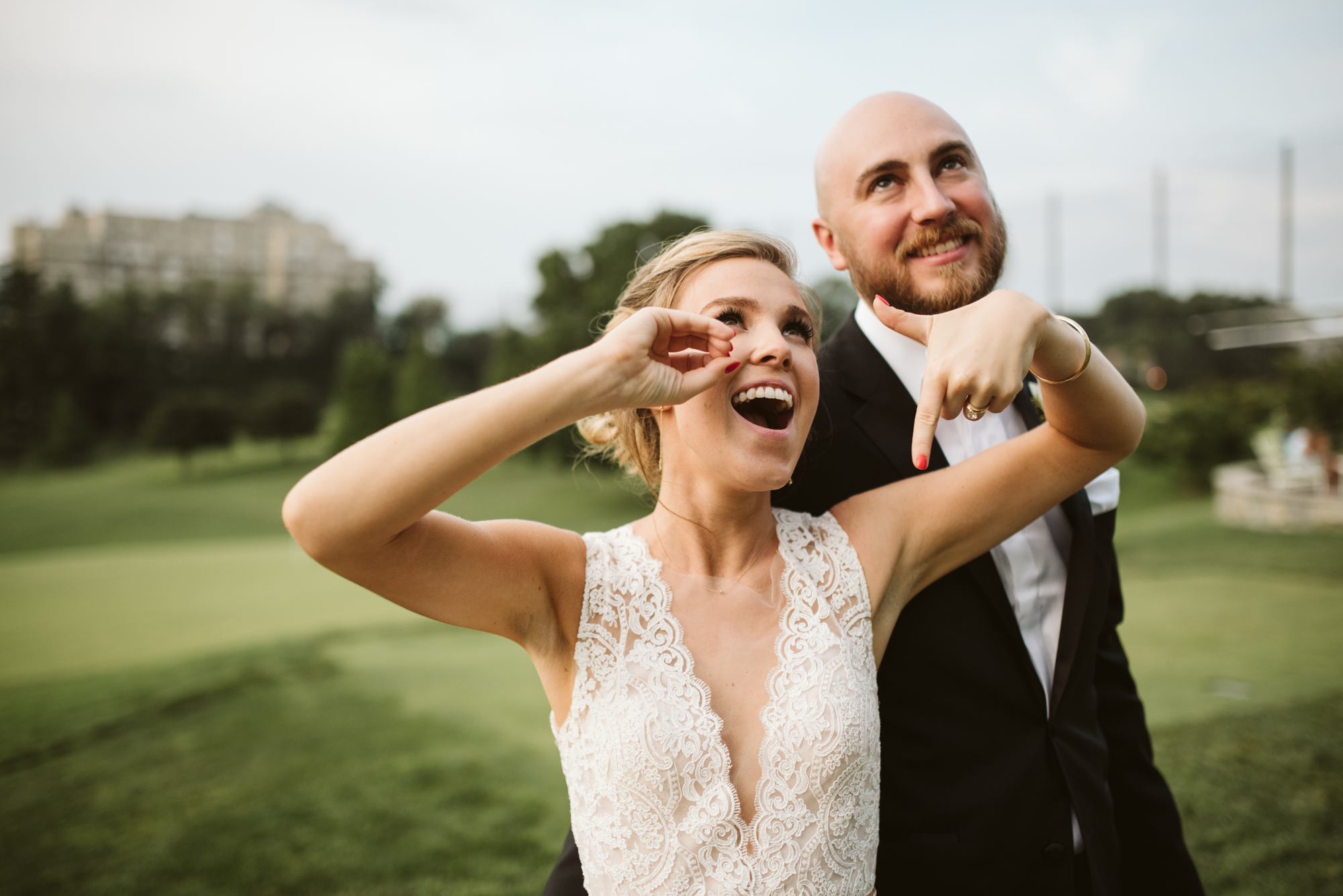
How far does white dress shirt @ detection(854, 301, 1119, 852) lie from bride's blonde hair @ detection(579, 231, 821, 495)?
239 mm

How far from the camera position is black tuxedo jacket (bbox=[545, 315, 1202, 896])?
1.96 meters

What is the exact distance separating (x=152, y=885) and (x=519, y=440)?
4.71 metres

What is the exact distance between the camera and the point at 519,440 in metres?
1.38

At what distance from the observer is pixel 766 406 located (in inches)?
73.4

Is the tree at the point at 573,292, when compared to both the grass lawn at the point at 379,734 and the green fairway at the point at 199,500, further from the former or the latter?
the grass lawn at the point at 379,734

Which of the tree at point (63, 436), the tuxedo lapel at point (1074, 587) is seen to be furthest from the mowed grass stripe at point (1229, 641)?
the tree at point (63, 436)

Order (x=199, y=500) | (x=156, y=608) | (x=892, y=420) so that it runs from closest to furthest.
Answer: (x=892, y=420), (x=156, y=608), (x=199, y=500)

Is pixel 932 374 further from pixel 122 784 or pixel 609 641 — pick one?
pixel 122 784

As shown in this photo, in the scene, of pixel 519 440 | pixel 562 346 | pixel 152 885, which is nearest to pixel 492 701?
pixel 152 885

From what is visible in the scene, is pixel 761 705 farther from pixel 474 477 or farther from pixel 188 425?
pixel 188 425

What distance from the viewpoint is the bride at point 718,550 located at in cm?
141

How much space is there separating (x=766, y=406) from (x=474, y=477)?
740 mm

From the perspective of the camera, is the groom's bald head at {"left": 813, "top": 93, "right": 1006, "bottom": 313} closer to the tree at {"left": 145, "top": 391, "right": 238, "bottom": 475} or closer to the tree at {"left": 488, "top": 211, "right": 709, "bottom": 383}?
the tree at {"left": 488, "top": 211, "right": 709, "bottom": 383}

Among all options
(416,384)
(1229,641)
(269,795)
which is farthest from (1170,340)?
(269,795)
